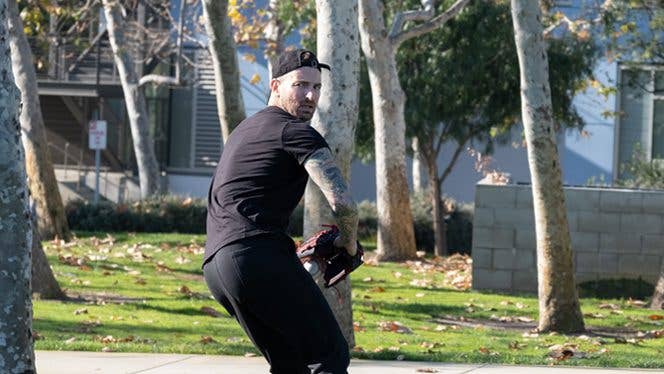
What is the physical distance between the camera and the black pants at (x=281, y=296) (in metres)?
5.84

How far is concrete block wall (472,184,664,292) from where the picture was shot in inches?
626

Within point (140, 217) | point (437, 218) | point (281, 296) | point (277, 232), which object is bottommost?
point (140, 217)

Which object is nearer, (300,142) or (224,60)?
(300,142)

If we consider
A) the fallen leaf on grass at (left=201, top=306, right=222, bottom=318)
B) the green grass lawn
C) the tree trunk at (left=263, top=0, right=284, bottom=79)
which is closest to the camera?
the green grass lawn

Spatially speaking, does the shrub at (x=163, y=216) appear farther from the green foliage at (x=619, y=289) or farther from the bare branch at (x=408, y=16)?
the green foliage at (x=619, y=289)

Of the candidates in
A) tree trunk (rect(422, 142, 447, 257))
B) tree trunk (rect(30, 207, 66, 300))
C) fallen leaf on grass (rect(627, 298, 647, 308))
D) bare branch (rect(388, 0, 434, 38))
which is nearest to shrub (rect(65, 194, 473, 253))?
tree trunk (rect(422, 142, 447, 257))

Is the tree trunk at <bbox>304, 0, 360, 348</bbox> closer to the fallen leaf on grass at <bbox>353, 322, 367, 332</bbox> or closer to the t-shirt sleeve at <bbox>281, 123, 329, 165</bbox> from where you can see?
the fallen leaf on grass at <bbox>353, 322, 367, 332</bbox>

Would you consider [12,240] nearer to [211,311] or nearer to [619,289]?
[211,311]

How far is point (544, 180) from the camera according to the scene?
12242 millimetres

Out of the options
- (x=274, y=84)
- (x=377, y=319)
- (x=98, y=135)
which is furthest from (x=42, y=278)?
(x=98, y=135)

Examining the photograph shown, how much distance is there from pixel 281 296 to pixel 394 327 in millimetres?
7019

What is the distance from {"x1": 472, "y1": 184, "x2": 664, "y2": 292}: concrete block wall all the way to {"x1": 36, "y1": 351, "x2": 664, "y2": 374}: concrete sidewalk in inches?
252

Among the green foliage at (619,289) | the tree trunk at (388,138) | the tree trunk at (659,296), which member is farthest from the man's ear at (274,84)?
the tree trunk at (388,138)

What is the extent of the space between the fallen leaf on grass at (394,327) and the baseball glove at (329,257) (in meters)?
6.54
